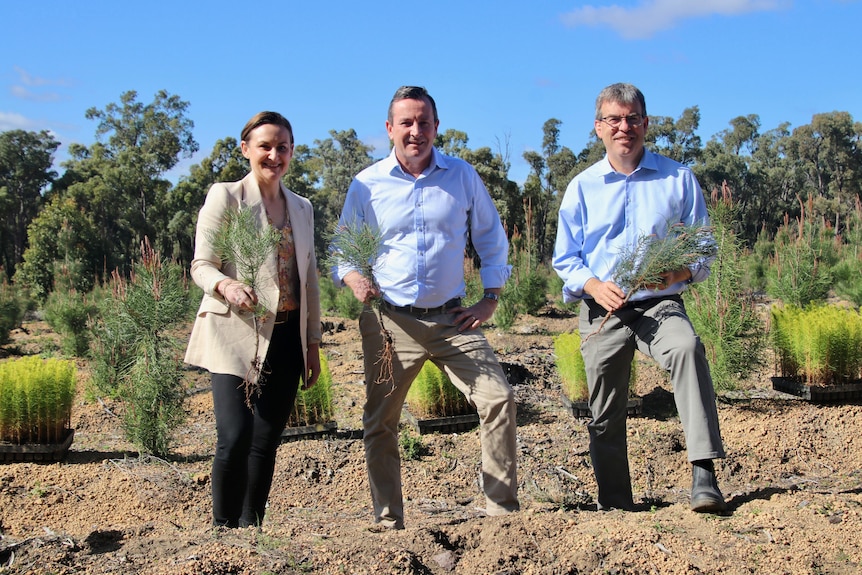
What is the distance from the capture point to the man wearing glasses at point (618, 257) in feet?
10.2

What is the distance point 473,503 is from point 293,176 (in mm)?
23632

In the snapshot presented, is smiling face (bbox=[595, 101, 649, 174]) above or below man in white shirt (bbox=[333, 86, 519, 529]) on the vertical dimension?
above

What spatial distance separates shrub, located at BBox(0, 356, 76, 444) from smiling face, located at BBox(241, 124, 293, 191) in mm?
3345

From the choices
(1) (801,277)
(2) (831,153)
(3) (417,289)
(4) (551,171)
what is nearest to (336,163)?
(4) (551,171)

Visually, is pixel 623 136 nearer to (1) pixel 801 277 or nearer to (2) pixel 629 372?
(2) pixel 629 372

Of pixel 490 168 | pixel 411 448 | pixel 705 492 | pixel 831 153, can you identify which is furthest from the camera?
pixel 831 153

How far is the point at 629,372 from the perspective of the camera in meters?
3.29

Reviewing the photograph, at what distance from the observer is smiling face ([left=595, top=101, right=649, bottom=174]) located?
3.13 m

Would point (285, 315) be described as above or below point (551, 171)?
below

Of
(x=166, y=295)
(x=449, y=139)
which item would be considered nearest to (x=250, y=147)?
(x=166, y=295)

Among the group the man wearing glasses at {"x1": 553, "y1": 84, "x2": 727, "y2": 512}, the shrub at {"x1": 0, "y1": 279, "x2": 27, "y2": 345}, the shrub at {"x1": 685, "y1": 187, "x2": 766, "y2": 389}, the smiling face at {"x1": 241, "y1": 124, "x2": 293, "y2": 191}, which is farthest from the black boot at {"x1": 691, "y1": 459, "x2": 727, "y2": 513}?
the shrub at {"x1": 0, "y1": 279, "x2": 27, "y2": 345}

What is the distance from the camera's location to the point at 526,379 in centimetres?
694

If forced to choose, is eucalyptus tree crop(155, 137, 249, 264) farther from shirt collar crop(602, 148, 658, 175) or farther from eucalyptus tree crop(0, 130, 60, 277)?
shirt collar crop(602, 148, 658, 175)

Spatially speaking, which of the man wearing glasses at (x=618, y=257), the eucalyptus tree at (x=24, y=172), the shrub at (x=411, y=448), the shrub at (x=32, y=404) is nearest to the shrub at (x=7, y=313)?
the shrub at (x=32, y=404)
